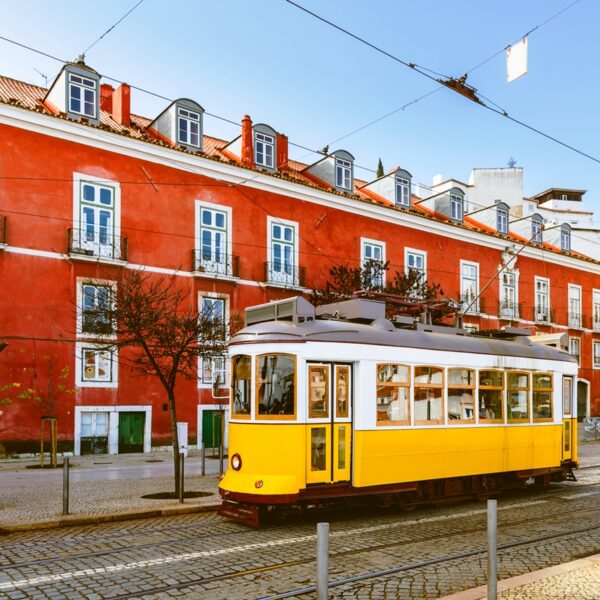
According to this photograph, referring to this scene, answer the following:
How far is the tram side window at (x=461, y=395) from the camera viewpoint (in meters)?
12.2

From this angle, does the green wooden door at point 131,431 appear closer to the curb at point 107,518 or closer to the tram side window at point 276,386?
the curb at point 107,518

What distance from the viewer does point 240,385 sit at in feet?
35.3

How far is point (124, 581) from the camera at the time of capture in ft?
23.7

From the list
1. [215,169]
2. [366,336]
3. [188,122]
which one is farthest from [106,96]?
[366,336]

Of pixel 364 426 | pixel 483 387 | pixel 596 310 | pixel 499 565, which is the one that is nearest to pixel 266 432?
pixel 364 426

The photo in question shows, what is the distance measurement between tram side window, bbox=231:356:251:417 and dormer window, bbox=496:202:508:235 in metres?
30.9

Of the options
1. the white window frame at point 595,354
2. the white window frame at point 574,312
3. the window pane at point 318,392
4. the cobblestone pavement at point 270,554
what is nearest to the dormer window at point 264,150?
the window pane at point 318,392

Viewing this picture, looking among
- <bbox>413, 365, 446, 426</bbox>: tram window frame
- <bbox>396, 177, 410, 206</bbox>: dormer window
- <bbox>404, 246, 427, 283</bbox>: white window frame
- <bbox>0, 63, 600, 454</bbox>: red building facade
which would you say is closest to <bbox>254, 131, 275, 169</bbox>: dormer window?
<bbox>0, 63, 600, 454</bbox>: red building facade

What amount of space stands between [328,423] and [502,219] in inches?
1247

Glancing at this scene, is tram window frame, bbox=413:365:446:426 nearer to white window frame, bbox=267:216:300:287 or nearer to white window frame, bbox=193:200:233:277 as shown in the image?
white window frame, bbox=193:200:233:277

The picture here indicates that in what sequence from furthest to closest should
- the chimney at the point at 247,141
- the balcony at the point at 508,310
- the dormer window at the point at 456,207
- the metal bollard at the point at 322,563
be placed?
the balcony at the point at 508,310, the dormer window at the point at 456,207, the chimney at the point at 247,141, the metal bollard at the point at 322,563

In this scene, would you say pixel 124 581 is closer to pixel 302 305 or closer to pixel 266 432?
pixel 266 432

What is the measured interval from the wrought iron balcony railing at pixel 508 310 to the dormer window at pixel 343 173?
11114 mm

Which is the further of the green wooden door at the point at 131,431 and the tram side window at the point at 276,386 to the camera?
the green wooden door at the point at 131,431
